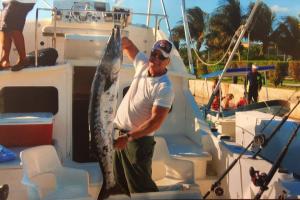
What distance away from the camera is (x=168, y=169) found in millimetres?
4023

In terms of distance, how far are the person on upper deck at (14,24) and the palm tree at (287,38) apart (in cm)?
1642

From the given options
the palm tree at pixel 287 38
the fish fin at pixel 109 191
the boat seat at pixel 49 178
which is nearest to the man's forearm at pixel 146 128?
the fish fin at pixel 109 191

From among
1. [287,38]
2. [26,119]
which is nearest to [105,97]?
[26,119]

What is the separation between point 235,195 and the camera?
3.37 meters

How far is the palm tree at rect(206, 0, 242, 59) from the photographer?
3544cm

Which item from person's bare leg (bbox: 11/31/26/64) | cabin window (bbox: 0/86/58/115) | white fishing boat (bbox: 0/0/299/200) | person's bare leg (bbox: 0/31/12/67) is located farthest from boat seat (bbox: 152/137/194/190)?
person's bare leg (bbox: 0/31/12/67)

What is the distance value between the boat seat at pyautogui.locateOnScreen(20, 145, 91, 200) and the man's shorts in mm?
1636

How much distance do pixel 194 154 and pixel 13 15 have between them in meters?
2.52

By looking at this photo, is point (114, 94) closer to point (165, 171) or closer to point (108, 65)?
point (108, 65)

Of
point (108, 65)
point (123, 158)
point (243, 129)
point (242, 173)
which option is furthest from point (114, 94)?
point (243, 129)

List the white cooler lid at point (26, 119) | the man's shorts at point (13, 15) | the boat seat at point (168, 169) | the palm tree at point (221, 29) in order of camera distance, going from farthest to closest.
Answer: the palm tree at point (221, 29), the man's shorts at point (13, 15), the white cooler lid at point (26, 119), the boat seat at point (168, 169)

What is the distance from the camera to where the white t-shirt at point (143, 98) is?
2881mm

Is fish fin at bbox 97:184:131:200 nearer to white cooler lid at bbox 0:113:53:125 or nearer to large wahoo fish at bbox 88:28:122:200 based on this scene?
large wahoo fish at bbox 88:28:122:200

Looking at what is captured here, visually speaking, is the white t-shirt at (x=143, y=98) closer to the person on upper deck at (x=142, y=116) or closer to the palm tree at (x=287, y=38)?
the person on upper deck at (x=142, y=116)
